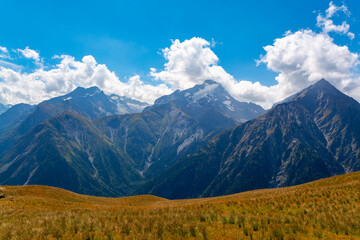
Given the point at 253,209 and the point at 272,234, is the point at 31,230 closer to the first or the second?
the point at 272,234

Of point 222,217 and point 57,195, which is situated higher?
point 222,217

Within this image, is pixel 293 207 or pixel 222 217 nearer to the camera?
pixel 222 217

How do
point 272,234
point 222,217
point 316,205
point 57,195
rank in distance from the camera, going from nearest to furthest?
point 272,234 → point 222,217 → point 316,205 → point 57,195

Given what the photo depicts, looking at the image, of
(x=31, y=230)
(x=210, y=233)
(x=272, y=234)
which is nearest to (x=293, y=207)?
(x=272, y=234)

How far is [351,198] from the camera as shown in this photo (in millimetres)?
21875

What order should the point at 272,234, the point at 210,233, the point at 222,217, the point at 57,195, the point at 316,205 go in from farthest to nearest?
the point at 57,195 → the point at 316,205 → the point at 222,217 → the point at 210,233 → the point at 272,234

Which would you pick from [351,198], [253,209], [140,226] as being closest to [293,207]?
[253,209]

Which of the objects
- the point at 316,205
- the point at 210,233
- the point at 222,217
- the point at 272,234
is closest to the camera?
the point at 272,234

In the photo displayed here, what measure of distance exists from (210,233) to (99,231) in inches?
305

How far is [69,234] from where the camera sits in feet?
44.2

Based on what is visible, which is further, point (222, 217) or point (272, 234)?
point (222, 217)

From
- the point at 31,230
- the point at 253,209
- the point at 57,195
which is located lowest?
the point at 57,195

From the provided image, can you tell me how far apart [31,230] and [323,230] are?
2063 cm

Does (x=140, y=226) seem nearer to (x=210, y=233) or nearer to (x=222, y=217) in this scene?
(x=210, y=233)
